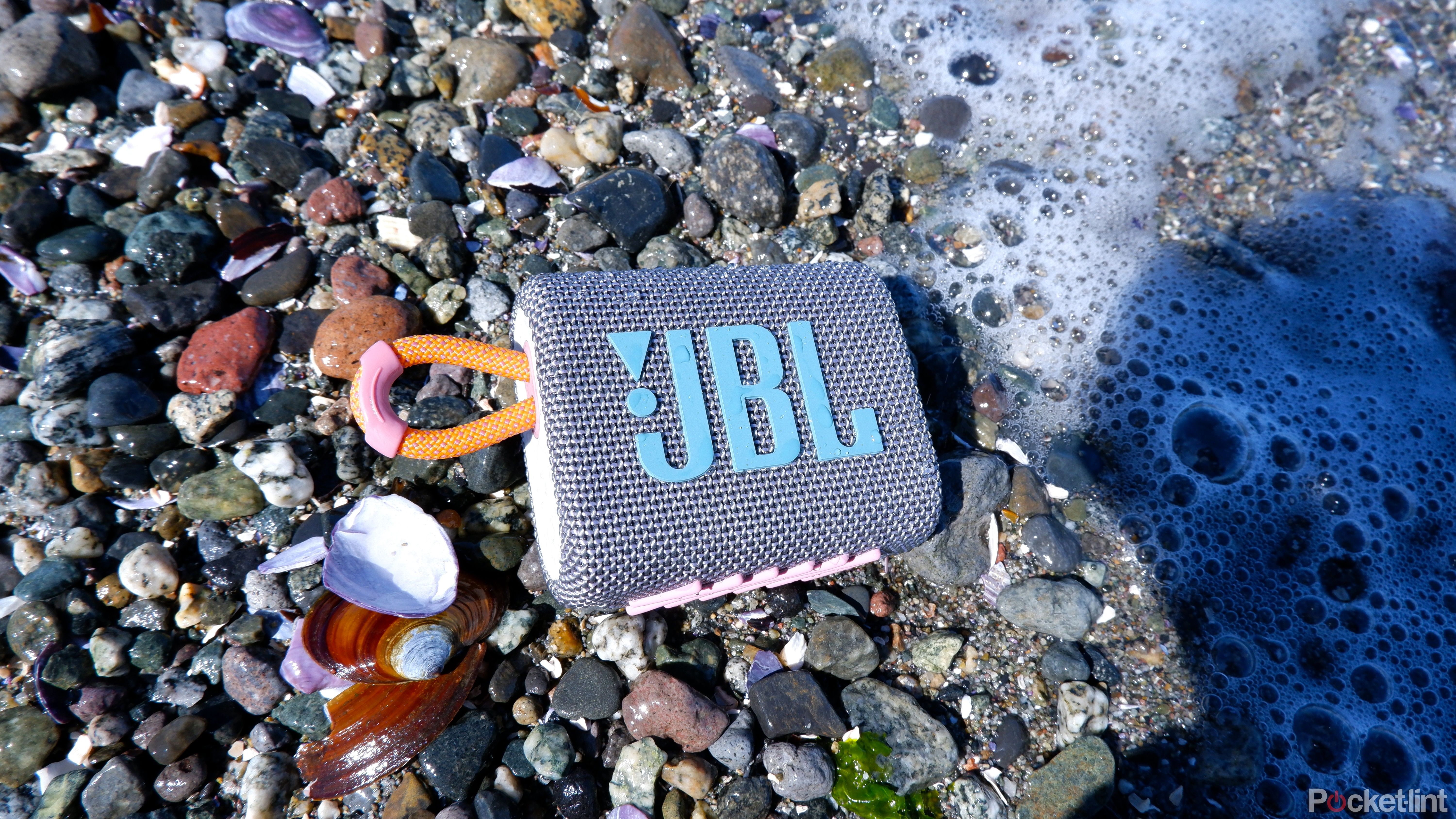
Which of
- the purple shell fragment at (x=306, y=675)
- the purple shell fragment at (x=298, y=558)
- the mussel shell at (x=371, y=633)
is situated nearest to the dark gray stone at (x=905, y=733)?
the mussel shell at (x=371, y=633)

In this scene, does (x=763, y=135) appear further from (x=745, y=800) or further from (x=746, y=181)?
(x=745, y=800)

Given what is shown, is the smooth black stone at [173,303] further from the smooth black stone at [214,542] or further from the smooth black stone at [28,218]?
the smooth black stone at [214,542]

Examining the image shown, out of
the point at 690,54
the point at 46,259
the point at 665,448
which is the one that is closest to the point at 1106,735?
the point at 665,448

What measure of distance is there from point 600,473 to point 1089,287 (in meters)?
2.30

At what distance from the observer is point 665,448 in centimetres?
207

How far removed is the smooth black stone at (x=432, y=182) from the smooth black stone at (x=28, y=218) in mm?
1362

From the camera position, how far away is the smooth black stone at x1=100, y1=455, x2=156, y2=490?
251 cm

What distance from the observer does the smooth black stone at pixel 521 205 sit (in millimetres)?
2955

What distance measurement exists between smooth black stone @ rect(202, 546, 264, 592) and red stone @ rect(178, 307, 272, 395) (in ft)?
1.96

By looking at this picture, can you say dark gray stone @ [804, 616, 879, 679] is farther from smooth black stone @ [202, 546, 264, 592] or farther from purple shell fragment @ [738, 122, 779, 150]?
purple shell fragment @ [738, 122, 779, 150]

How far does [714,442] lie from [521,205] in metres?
1.47

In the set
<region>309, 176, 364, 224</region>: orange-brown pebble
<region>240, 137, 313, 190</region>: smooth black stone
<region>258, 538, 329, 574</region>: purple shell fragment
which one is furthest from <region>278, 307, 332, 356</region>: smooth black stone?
<region>258, 538, 329, 574</region>: purple shell fragment

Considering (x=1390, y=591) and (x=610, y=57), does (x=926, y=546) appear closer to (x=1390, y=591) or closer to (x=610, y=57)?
(x=1390, y=591)

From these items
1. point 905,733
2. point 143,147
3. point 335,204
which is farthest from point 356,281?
point 905,733
